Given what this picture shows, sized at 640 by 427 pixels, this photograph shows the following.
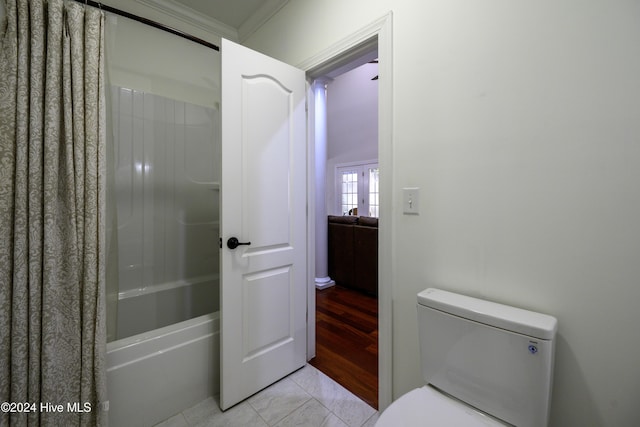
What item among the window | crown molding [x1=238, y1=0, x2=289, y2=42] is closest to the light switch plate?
Answer: crown molding [x1=238, y1=0, x2=289, y2=42]

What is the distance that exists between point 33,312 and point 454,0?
2118 mm

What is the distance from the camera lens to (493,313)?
92cm

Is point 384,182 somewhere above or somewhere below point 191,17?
below

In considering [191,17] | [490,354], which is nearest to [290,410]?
[490,354]

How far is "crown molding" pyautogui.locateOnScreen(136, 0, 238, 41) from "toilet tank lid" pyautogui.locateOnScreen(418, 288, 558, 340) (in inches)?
101

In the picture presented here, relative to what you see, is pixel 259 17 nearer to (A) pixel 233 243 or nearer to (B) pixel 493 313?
(A) pixel 233 243

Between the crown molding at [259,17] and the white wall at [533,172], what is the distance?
3.54ft

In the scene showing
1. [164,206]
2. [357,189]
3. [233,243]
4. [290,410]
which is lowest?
[290,410]

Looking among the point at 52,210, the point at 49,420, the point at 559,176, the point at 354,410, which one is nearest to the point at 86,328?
the point at 49,420

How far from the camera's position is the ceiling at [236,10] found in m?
2.01

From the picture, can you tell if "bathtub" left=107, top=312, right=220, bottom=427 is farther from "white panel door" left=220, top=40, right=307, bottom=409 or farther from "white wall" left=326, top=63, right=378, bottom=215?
"white wall" left=326, top=63, right=378, bottom=215

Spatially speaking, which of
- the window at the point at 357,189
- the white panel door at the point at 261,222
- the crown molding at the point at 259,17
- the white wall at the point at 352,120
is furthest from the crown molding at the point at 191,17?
the window at the point at 357,189

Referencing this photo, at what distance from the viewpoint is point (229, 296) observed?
1.46 metres

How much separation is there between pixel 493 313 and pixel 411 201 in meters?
0.54
